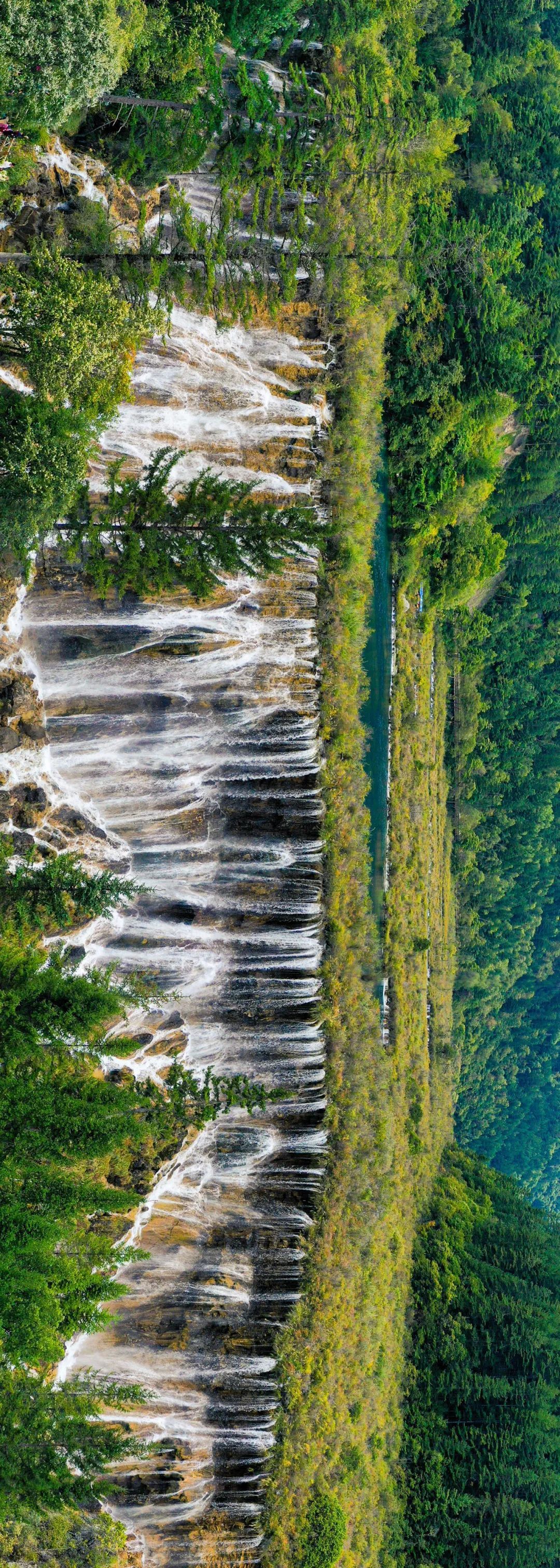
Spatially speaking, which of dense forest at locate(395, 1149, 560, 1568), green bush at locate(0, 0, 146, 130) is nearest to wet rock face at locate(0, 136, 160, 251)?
green bush at locate(0, 0, 146, 130)

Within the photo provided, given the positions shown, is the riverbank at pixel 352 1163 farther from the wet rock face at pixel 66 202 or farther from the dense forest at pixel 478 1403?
the wet rock face at pixel 66 202

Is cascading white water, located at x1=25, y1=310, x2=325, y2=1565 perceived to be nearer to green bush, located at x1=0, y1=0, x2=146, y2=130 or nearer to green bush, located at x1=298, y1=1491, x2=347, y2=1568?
green bush, located at x1=298, y1=1491, x2=347, y2=1568

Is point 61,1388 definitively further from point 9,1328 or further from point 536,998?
point 536,998

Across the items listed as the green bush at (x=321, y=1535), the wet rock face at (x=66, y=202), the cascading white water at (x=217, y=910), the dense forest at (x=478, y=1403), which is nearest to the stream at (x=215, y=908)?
the cascading white water at (x=217, y=910)

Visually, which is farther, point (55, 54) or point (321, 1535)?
point (321, 1535)

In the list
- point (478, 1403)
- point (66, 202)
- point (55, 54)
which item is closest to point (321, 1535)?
point (478, 1403)

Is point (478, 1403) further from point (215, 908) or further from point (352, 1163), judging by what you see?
point (215, 908)
